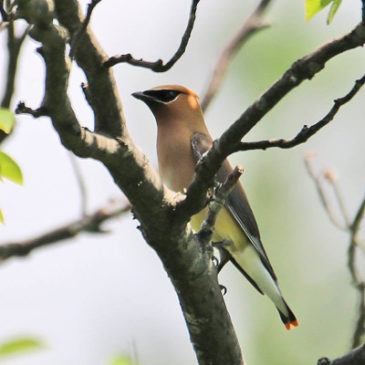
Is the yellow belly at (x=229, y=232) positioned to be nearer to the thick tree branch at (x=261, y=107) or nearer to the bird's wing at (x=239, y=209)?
the bird's wing at (x=239, y=209)

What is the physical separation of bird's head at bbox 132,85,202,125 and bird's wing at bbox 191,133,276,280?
30 cm

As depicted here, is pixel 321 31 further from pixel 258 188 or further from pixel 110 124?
pixel 110 124

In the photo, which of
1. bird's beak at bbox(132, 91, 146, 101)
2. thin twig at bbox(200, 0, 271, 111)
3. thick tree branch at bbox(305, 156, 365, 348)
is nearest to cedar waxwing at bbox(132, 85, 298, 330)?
bird's beak at bbox(132, 91, 146, 101)

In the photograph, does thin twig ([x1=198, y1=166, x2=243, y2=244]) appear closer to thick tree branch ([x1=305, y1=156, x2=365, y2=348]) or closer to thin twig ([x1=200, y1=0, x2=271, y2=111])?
thick tree branch ([x1=305, y1=156, x2=365, y2=348])

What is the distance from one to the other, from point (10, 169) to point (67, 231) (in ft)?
8.79

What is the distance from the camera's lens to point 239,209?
A: 267 inches

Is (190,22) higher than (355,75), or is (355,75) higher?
(355,75)

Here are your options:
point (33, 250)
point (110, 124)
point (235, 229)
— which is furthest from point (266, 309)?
point (110, 124)

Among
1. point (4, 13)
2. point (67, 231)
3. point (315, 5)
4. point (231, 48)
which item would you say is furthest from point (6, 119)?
point (231, 48)

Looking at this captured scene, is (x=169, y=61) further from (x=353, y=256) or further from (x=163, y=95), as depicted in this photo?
(x=163, y=95)

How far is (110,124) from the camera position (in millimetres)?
3961

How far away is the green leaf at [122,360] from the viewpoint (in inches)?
153

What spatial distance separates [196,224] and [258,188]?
374cm

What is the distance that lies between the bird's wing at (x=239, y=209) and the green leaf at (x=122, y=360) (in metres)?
2.83
